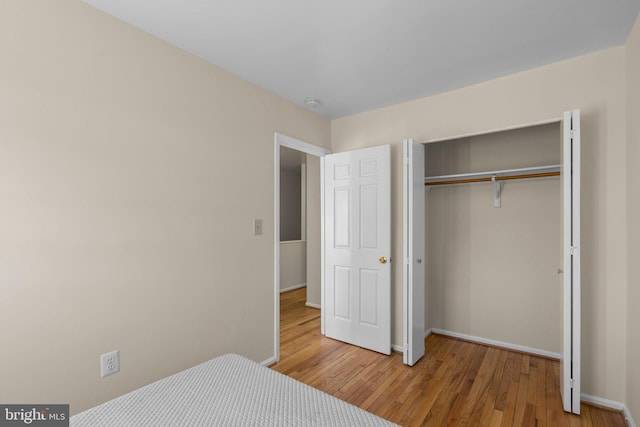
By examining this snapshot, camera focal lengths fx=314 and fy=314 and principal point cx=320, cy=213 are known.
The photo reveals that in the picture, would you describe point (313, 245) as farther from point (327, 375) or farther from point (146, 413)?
point (146, 413)

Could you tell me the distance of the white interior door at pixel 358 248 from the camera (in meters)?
3.12

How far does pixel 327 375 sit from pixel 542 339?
2.14 m

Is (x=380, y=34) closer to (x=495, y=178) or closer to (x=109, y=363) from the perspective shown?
(x=495, y=178)

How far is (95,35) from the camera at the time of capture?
5.90 ft

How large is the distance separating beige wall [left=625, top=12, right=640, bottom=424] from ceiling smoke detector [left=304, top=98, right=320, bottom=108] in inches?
90.6

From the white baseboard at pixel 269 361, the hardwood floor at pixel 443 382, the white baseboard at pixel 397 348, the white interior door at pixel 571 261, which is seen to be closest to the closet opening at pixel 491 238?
the hardwood floor at pixel 443 382

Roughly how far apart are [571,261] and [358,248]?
1760mm

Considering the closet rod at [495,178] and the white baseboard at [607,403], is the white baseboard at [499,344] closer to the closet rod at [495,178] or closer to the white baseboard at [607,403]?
the white baseboard at [607,403]

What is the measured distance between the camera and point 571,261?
7.00 ft

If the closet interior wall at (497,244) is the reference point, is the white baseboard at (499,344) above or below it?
below

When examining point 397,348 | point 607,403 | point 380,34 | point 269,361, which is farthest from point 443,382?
point 380,34

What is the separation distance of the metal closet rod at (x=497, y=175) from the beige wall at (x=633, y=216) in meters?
0.76

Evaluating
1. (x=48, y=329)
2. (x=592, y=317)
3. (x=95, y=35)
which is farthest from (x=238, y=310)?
(x=592, y=317)

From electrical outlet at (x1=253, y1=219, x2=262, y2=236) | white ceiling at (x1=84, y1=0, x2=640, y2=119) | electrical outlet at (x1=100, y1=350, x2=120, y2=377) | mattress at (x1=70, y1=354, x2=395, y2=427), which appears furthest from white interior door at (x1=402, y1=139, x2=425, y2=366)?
electrical outlet at (x1=100, y1=350, x2=120, y2=377)
